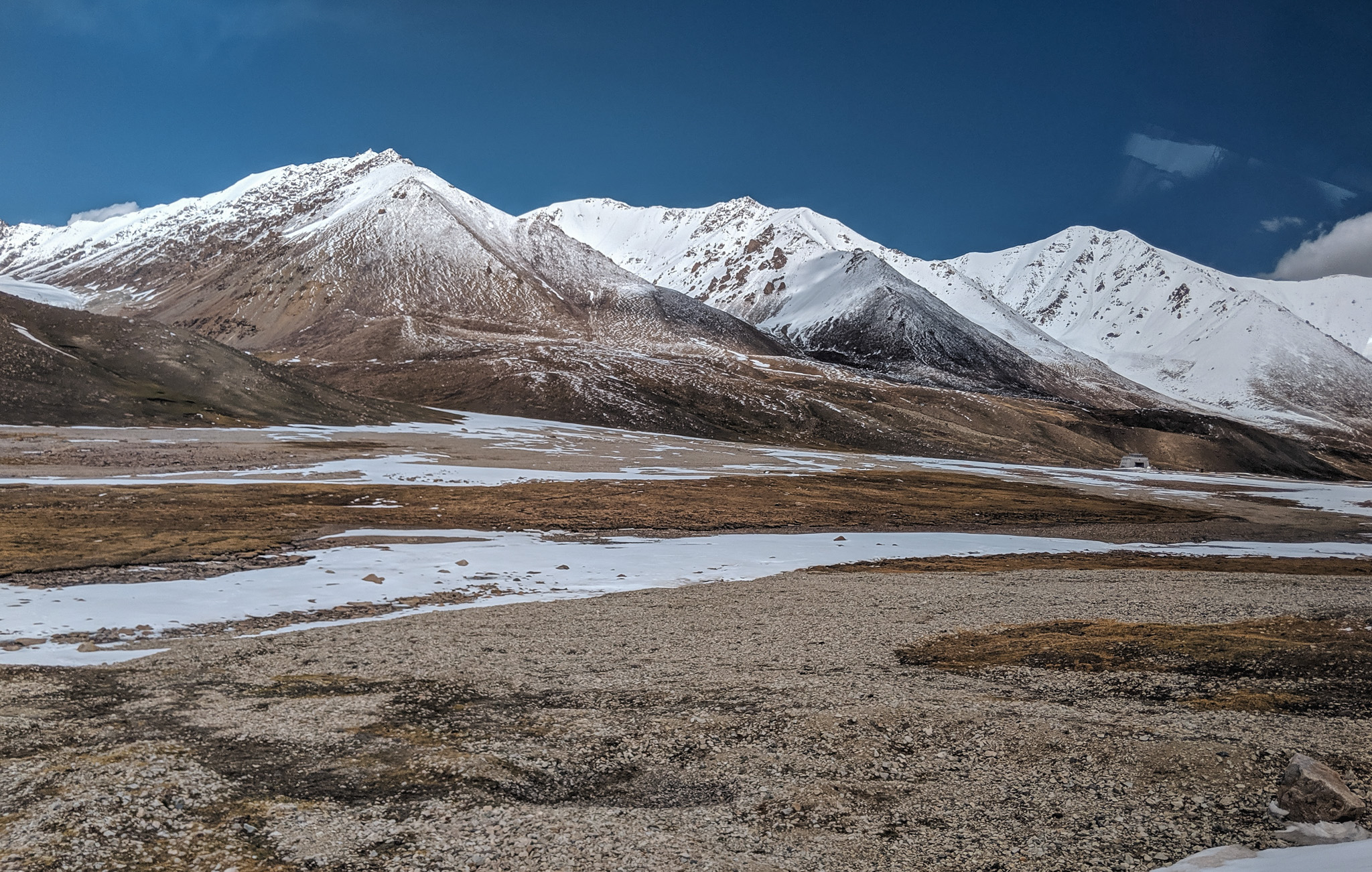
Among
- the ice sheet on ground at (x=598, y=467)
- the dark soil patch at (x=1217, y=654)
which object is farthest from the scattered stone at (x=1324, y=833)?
the ice sheet on ground at (x=598, y=467)

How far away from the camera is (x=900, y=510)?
67.7 meters

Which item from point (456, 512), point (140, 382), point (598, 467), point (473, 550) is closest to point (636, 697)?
point (473, 550)

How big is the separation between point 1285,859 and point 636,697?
36.2ft

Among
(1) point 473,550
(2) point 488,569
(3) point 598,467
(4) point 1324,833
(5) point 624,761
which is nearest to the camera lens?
(4) point 1324,833

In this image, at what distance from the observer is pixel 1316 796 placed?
402 inches

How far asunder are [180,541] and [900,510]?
50382 millimetres

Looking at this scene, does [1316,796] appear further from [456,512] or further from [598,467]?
[598,467]

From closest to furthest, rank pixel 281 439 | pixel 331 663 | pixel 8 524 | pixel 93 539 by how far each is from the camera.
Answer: pixel 331 663 < pixel 93 539 < pixel 8 524 < pixel 281 439

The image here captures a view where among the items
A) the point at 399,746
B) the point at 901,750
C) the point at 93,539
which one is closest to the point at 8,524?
the point at 93,539

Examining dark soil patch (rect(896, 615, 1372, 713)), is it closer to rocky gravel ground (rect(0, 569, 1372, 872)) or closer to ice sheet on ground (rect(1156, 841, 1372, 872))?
rocky gravel ground (rect(0, 569, 1372, 872))

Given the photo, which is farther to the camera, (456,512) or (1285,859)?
(456,512)

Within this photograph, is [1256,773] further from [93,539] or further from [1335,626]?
[93,539]

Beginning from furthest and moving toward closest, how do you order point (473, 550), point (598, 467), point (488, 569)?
point (598, 467), point (473, 550), point (488, 569)

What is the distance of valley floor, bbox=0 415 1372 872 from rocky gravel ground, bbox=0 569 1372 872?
0.23 ft
